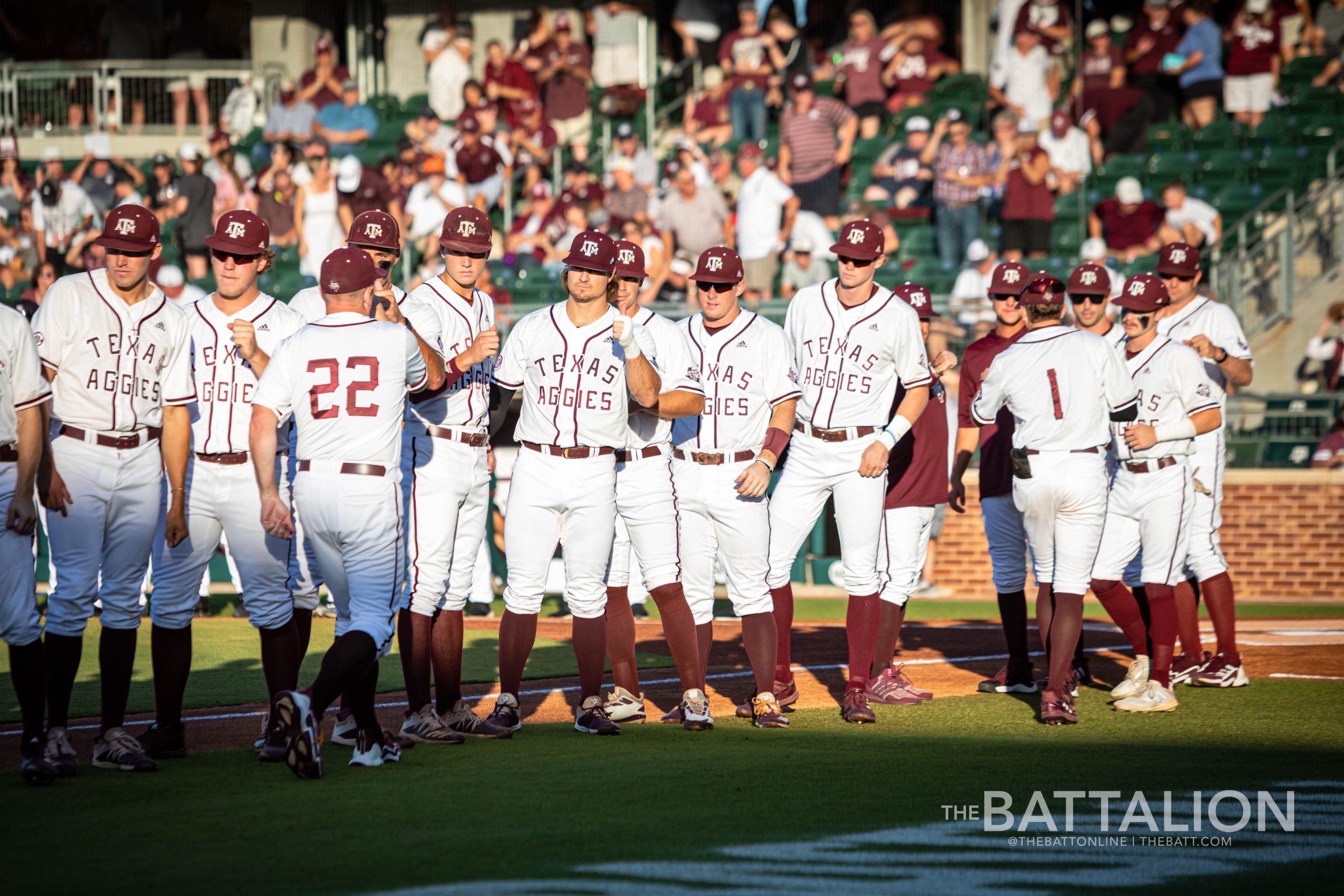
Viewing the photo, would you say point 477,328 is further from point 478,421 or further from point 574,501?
point 574,501

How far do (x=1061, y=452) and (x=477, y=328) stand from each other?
2.90 meters

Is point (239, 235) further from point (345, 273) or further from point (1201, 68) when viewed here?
point (1201, 68)

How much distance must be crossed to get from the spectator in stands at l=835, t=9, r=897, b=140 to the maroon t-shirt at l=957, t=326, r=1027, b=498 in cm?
1017

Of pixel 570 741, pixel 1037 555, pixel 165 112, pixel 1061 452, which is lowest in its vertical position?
pixel 570 741

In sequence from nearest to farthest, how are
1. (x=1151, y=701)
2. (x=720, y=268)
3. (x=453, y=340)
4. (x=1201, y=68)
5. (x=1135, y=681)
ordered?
1. (x=453, y=340)
2. (x=720, y=268)
3. (x=1151, y=701)
4. (x=1135, y=681)
5. (x=1201, y=68)

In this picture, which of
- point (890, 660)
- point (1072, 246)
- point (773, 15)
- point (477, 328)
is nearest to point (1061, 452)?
point (890, 660)

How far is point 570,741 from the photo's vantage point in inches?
243

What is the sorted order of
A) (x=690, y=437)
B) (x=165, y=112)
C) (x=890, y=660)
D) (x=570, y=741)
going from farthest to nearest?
(x=165, y=112) < (x=890, y=660) < (x=690, y=437) < (x=570, y=741)

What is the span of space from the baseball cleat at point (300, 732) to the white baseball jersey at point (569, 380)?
1699 millimetres

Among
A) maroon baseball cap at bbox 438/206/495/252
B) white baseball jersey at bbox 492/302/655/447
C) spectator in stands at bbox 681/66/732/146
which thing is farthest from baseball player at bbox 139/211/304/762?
spectator in stands at bbox 681/66/732/146

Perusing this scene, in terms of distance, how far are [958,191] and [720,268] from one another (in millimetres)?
9399

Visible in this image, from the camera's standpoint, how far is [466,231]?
6332 millimetres

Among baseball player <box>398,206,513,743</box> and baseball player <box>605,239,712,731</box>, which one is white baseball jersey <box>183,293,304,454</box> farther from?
baseball player <box>605,239,712,731</box>

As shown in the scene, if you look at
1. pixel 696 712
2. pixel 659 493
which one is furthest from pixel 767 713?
pixel 659 493
